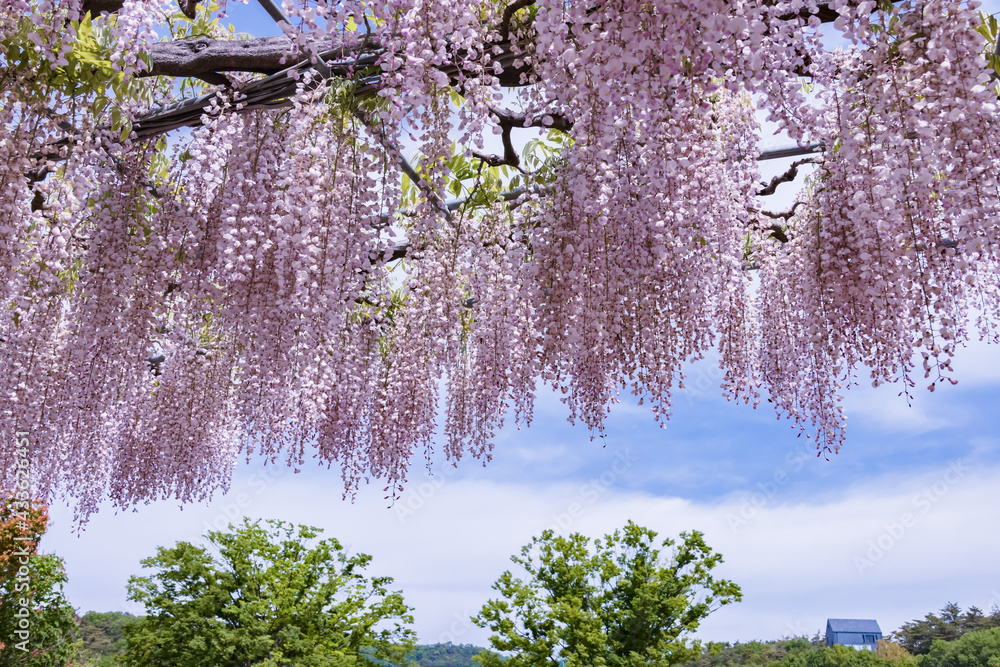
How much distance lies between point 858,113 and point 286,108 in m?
3.65

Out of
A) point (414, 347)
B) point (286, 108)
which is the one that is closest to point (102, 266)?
point (286, 108)

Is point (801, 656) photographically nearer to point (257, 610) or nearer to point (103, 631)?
point (103, 631)

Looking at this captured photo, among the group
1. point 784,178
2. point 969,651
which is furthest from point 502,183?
point 969,651

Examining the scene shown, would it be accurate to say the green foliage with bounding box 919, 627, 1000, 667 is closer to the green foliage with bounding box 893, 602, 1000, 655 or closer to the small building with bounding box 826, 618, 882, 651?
the green foliage with bounding box 893, 602, 1000, 655

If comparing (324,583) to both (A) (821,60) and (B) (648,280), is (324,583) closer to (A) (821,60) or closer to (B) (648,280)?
(B) (648,280)

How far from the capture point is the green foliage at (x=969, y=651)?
1690 inches

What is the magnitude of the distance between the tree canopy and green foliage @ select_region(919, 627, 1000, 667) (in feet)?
153

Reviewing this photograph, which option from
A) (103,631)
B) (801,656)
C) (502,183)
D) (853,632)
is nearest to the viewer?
(502,183)

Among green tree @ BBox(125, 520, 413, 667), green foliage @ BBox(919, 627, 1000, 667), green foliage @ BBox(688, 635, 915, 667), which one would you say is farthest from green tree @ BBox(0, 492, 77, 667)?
green foliage @ BBox(919, 627, 1000, 667)

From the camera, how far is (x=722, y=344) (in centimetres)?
734

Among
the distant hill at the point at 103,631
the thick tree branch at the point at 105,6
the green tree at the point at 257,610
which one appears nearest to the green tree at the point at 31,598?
the green tree at the point at 257,610

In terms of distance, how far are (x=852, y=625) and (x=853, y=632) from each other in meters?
1.26

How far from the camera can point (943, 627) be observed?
168ft

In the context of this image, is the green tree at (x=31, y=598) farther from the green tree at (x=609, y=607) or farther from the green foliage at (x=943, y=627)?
the green foliage at (x=943, y=627)
